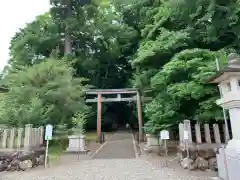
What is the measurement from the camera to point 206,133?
8.32 meters

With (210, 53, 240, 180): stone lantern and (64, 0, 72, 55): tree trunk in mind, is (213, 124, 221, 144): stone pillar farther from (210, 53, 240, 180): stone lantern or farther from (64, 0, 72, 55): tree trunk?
(64, 0, 72, 55): tree trunk

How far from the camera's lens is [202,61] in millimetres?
8703

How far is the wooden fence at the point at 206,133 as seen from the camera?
8.23 meters

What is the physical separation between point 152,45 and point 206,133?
5.56m

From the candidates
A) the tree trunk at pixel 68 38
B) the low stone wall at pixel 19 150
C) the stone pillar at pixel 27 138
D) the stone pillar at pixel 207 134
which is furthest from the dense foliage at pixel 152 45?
the stone pillar at pixel 27 138

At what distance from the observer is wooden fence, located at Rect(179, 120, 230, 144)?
8.23m

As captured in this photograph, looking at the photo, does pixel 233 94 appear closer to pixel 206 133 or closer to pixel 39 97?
pixel 206 133

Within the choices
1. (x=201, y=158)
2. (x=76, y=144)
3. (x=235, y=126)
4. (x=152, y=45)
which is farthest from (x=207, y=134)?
(x=76, y=144)

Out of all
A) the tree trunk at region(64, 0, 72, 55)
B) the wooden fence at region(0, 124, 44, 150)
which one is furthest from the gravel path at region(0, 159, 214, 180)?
the tree trunk at region(64, 0, 72, 55)

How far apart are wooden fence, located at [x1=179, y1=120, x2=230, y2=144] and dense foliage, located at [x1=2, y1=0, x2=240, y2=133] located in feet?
1.42

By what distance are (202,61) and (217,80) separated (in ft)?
9.25

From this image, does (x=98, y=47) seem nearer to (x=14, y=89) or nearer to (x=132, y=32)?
(x=132, y=32)

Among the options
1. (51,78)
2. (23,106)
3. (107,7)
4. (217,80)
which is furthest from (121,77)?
(217,80)

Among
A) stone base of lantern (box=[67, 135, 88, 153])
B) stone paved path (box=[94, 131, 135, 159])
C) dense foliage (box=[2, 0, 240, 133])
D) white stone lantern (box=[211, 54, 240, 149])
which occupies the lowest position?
stone paved path (box=[94, 131, 135, 159])
